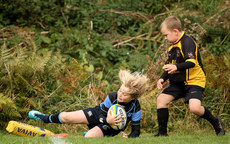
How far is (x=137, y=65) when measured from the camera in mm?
8852

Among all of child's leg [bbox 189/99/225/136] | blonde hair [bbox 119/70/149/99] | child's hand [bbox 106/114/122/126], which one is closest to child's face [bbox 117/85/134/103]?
blonde hair [bbox 119/70/149/99]

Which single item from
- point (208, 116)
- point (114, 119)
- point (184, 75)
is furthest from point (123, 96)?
point (208, 116)

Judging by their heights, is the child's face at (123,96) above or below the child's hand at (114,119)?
above

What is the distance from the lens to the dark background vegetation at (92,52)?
7.04 metres

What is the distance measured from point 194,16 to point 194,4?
1.58m

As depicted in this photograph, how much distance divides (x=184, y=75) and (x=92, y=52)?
14.4ft

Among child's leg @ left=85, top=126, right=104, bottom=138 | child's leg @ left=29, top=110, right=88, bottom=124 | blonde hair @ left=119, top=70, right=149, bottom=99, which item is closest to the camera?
blonde hair @ left=119, top=70, right=149, bottom=99

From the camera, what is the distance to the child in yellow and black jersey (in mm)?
5027

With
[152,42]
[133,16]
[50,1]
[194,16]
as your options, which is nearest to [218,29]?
[194,16]

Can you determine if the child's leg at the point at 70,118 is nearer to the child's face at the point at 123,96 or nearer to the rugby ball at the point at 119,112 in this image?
the rugby ball at the point at 119,112

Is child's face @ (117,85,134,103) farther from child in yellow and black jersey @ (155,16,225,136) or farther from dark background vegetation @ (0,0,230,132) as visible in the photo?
dark background vegetation @ (0,0,230,132)

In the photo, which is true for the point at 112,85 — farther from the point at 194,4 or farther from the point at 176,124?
the point at 194,4

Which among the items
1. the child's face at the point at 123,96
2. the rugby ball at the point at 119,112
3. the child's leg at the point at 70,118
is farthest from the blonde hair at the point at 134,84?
the child's leg at the point at 70,118

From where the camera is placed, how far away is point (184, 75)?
17.3 feet
